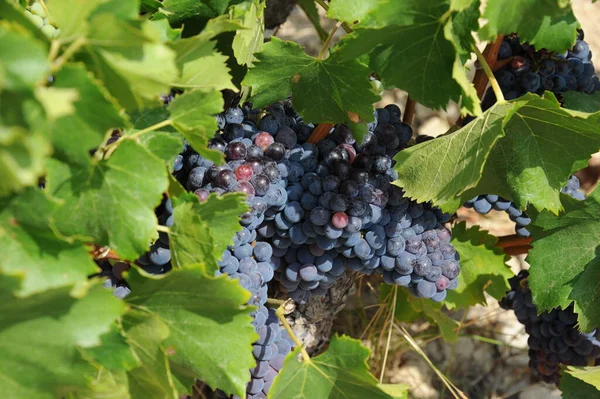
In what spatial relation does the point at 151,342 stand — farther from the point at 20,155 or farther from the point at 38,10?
the point at 38,10

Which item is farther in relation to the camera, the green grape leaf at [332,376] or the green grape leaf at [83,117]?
the green grape leaf at [332,376]

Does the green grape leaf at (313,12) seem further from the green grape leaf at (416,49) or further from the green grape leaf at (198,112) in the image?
the green grape leaf at (198,112)

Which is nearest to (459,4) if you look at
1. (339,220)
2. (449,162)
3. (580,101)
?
(449,162)

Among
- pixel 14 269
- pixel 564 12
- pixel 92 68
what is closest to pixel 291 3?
pixel 564 12

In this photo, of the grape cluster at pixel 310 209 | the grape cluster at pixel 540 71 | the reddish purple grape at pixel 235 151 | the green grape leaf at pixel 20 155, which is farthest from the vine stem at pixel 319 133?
the green grape leaf at pixel 20 155

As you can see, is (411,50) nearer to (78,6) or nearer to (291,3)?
(78,6)
